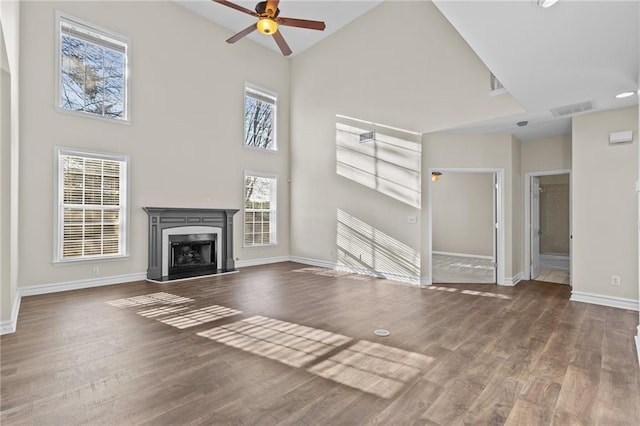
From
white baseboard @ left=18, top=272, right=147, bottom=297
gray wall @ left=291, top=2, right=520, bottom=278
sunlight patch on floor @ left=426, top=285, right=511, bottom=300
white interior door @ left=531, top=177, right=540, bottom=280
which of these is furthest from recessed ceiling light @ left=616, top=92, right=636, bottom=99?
white baseboard @ left=18, top=272, right=147, bottom=297

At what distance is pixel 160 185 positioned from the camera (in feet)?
20.8

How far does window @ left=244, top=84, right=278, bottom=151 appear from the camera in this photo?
8.03m

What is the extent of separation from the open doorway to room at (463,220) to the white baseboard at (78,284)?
22.0 feet

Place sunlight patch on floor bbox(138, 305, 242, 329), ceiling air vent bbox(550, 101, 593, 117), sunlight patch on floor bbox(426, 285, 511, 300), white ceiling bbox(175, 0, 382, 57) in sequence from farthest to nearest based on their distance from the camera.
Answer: white ceiling bbox(175, 0, 382, 57), sunlight patch on floor bbox(426, 285, 511, 300), ceiling air vent bbox(550, 101, 593, 117), sunlight patch on floor bbox(138, 305, 242, 329)

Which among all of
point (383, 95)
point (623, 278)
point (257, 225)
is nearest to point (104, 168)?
point (257, 225)

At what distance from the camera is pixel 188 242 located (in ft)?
22.0

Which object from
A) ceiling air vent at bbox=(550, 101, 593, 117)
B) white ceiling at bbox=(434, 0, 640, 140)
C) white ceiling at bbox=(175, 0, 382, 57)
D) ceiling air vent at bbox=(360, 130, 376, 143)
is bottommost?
ceiling air vent at bbox=(550, 101, 593, 117)

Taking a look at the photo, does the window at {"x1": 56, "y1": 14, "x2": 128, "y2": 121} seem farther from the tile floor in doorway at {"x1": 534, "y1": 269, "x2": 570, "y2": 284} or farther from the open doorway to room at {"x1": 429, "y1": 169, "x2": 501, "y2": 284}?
the tile floor in doorway at {"x1": 534, "y1": 269, "x2": 570, "y2": 284}

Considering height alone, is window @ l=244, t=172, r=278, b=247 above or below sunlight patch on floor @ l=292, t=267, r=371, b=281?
above

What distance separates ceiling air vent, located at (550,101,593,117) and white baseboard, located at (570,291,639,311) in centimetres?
265

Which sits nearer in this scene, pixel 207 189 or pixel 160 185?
pixel 160 185

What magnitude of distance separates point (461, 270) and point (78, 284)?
7.49 metres

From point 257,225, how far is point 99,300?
13.0ft

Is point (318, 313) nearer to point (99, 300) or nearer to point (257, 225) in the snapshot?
point (99, 300)
